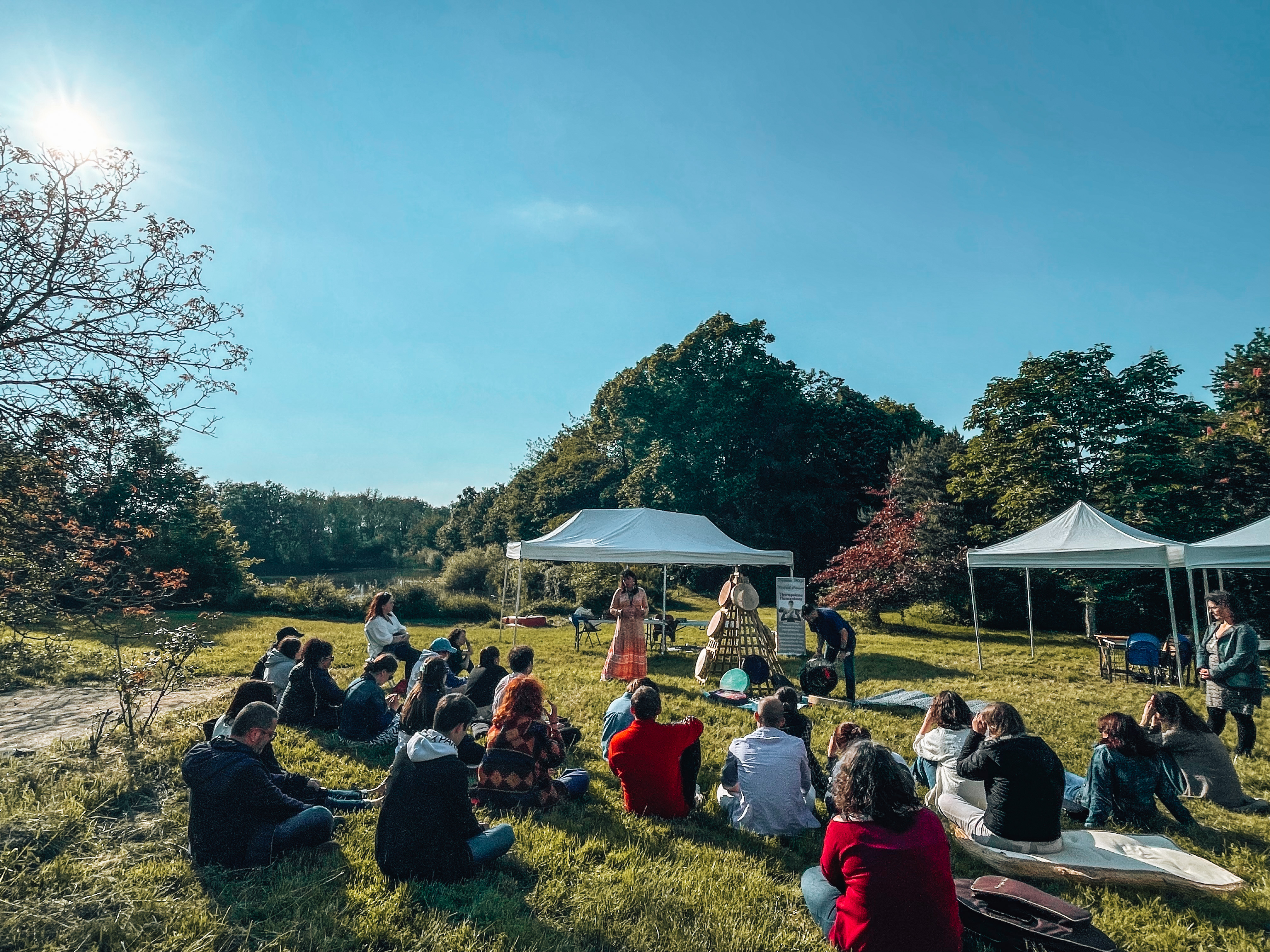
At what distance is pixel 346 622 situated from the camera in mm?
20078

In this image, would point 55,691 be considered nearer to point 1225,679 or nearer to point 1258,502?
point 1225,679

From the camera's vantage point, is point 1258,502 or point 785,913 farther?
point 1258,502

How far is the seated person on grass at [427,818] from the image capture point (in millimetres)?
3789

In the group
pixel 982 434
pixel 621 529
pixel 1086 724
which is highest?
pixel 982 434

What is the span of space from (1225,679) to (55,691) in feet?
45.9

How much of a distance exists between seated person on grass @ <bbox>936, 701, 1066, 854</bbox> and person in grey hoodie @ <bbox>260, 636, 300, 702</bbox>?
6.67m

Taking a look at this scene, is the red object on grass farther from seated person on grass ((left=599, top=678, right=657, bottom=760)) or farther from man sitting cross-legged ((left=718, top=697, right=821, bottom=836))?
man sitting cross-legged ((left=718, top=697, right=821, bottom=836))

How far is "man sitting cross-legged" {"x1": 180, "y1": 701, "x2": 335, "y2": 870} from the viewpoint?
3.88m

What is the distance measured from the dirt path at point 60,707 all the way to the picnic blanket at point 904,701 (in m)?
8.54

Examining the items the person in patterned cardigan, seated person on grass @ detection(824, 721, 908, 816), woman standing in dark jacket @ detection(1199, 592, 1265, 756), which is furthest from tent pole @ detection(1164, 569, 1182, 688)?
the person in patterned cardigan

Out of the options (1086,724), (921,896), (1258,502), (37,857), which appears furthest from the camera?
(1258,502)

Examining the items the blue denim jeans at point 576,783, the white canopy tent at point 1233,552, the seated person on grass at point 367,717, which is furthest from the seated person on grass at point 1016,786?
the white canopy tent at point 1233,552

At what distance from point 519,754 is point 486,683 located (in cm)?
195

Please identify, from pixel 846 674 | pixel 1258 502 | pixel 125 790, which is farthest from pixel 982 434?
pixel 125 790
